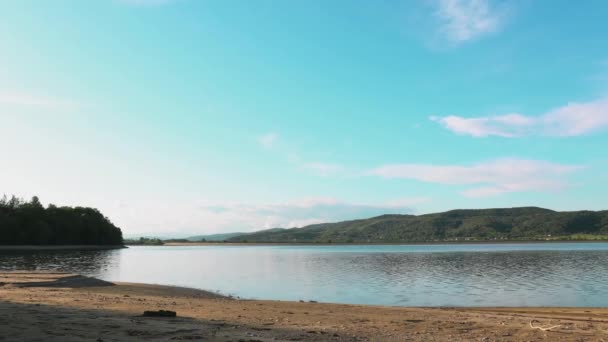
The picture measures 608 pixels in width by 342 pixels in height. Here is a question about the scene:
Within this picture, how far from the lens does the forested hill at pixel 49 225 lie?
480ft

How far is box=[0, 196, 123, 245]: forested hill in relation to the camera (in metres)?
146

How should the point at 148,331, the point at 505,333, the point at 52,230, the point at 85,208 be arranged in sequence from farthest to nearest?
the point at 85,208 → the point at 52,230 → the point at 505,333 → the point at 148,331

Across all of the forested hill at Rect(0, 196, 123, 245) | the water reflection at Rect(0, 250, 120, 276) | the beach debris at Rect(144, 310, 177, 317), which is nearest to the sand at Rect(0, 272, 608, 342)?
the beach debris at Rect(144, 310, 177, 317)

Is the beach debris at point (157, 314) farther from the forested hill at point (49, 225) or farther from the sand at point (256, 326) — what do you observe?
the forested hill at point (49, 225)

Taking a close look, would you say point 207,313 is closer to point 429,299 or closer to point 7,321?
point 7,321

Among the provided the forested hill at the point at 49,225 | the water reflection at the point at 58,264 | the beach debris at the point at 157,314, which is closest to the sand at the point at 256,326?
the beach debris at the point at 157,314

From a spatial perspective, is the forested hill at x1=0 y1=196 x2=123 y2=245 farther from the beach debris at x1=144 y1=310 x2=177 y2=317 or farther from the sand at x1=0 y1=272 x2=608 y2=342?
the beach debris at x1=144 y1=310 x2=177 y2=317

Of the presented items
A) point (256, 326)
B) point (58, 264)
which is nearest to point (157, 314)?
point (256, 326)

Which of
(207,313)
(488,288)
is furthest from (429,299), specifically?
(207,313)

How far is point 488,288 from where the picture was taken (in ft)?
149

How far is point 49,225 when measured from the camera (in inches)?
6442

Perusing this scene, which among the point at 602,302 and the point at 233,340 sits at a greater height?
the point at 233,340

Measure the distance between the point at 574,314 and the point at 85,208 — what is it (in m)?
204

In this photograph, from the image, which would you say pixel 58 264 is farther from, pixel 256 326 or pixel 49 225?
pixel 49 225
